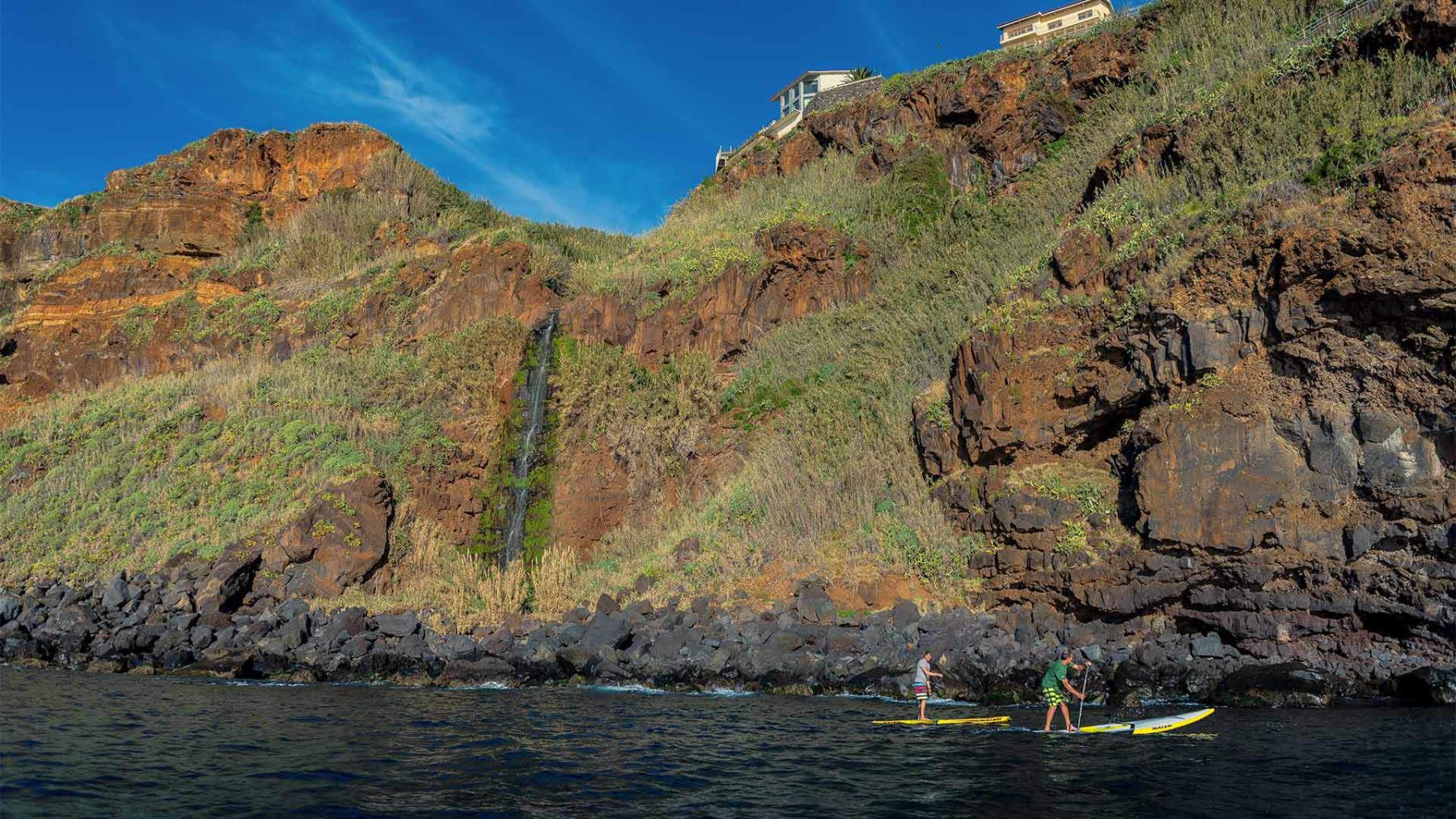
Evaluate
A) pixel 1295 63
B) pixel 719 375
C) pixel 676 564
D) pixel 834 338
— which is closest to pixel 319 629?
pixel 676 564

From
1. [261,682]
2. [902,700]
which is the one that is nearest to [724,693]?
[902,700]

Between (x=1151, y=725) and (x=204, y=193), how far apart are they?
41.8 meters

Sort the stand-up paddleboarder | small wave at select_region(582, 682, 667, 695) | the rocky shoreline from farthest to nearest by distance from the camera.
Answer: small wave at select_region(582, 682, 667, 695) → the rocky shoreline → the stand-up paddleboarder

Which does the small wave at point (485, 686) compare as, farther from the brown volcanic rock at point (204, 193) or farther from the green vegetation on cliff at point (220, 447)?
the brown volcanic rock at point (204, 193)

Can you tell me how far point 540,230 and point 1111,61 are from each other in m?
25.5

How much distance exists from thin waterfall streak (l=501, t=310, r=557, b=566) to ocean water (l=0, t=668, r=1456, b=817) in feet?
34.9

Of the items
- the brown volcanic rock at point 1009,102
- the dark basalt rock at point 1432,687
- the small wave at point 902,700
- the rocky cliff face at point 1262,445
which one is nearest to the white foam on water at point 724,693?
the small wave at point 902,700

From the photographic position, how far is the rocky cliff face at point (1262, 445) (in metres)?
13.5

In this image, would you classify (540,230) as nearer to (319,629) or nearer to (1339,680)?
(319,629)

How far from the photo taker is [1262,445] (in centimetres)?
1493

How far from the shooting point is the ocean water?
8.56 metres

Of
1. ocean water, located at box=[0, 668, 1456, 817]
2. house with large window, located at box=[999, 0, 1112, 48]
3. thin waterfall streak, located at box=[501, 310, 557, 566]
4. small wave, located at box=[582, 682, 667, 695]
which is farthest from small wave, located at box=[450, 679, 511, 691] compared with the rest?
house with large window, located at box=[999, 0, 1112, 48]

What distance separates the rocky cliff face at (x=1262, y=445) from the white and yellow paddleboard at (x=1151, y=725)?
270cm

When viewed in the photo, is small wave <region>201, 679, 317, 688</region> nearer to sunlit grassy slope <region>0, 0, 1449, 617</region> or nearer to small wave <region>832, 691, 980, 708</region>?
sunlit grassy slope <region>0, 0, 1449, 617</region>
